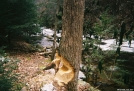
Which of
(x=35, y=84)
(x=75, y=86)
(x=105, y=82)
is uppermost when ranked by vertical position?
(x=75, y=86)

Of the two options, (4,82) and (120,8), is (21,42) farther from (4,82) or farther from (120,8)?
(4,82)

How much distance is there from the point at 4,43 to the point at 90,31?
239 inches

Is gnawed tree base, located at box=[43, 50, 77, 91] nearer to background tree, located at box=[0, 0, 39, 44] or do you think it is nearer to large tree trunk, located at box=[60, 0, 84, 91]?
large tree trunk, located at box=[60, 0, 84, 91]

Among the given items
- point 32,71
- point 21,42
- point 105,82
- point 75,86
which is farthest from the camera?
point 21,42

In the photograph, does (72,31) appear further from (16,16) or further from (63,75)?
(16,16)

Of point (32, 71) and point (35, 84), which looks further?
point (32, 71)

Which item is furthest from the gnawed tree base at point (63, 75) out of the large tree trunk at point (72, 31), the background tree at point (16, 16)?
the background tree at point (16, 16)

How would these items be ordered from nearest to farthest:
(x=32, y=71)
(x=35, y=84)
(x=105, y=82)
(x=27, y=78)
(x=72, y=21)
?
(x=72, y=21) < (x=35, y=84) < (x=27, y=78) < (x=32, y=71) < (x=105, y=82)

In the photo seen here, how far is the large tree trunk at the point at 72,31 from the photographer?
4.35 m

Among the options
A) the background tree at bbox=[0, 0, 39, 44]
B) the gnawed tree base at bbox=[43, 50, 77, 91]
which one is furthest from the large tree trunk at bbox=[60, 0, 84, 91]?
the background tree at bbox=[0, 0, 39, 44]

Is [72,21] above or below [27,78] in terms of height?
above

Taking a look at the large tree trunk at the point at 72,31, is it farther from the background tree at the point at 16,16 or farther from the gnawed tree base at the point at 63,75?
the background tree at the point at 16,16

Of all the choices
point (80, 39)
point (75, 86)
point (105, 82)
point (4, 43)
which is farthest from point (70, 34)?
point (4, 43)

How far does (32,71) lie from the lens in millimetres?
8438
